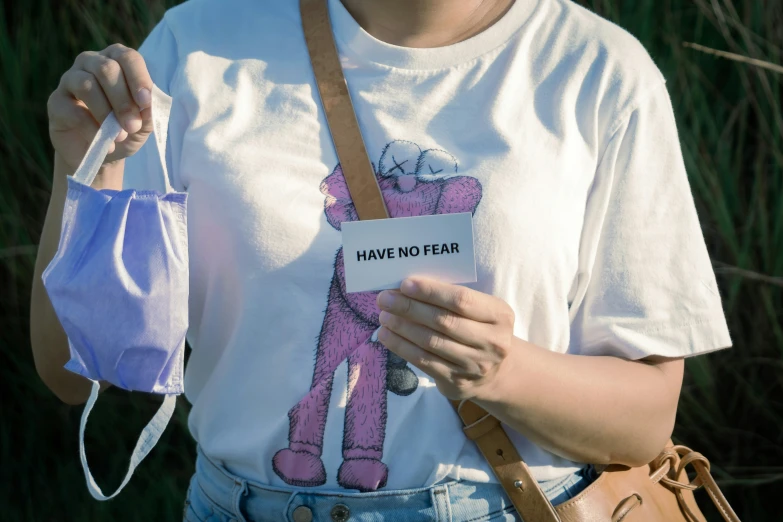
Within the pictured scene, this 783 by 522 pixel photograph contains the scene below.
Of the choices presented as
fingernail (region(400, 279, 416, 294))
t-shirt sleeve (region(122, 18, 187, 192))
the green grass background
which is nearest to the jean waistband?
fingernail (region(400, 279, 416, 294))

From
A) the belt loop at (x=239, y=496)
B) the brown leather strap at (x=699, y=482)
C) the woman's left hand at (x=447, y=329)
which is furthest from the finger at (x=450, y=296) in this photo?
the brown leather strap at (x=699, y=482)

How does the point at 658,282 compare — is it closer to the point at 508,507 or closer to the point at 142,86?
the point at 508,507

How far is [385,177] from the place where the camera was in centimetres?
140

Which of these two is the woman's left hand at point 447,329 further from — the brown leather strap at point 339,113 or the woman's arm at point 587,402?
the brown leather strap at point 339,113

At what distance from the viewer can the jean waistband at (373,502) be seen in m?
1.31

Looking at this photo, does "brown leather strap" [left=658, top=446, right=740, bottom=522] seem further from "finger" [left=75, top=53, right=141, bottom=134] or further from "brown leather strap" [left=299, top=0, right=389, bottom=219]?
"finger" [left=75, top=53, right=141, bottom=134]

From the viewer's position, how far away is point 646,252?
1.39m

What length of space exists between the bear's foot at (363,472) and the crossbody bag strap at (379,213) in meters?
0.14

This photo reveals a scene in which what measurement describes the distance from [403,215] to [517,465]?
41 centimetres

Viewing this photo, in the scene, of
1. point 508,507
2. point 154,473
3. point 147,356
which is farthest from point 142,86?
point 154,473

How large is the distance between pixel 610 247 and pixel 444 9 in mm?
485

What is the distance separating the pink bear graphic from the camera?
1.32 m

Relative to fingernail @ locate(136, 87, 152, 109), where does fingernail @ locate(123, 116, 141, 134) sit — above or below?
below

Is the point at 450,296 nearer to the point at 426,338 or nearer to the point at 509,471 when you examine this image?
the point at 426,338
